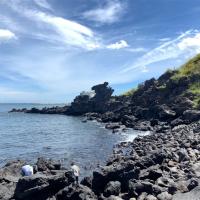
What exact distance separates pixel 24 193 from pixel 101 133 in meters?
57.2

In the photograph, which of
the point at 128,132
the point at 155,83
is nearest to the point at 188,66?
the point at 155,83

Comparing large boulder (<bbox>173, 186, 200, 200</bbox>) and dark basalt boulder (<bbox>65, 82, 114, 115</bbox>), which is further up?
dark basalt boulder (<bbox>65, 82, 114, 115</bbox>)

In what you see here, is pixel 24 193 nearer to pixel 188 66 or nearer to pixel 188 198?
pixel 188 198

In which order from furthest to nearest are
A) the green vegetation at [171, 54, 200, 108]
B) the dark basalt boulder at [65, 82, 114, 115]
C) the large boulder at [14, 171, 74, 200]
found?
the dark basalt boulder at [65, 82, 114, 115] < the green vegetation at [171, 54, 200, 108] < the large boulder at [14, 171, 74, 200]

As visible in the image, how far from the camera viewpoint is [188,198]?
27.5m

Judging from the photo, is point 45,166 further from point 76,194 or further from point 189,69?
point 189,69

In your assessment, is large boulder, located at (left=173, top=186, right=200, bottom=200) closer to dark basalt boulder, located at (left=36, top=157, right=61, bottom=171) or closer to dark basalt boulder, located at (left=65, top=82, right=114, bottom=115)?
dark basalt boulder, located at (left=36, top=157, right=61, bottom=171)

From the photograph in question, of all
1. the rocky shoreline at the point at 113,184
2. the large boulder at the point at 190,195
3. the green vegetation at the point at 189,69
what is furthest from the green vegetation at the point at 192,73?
the large boulder at the point at 190,195

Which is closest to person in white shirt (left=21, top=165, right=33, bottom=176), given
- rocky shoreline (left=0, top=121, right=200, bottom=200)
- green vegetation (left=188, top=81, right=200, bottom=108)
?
rocky shoreline (left=0, top=121, right=200, bottom=200)

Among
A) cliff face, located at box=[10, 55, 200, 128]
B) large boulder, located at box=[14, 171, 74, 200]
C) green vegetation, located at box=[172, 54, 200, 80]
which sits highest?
green vegetation, located at box=[172, 54, 200, 80]

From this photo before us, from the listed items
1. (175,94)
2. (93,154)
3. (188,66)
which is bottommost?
(93,154)

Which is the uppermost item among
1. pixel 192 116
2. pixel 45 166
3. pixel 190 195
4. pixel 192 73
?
pixel 192 73

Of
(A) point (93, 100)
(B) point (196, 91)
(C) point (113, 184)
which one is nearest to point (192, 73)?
(B) point (196, 91)

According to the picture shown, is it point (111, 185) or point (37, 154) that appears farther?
point (37, 154)
